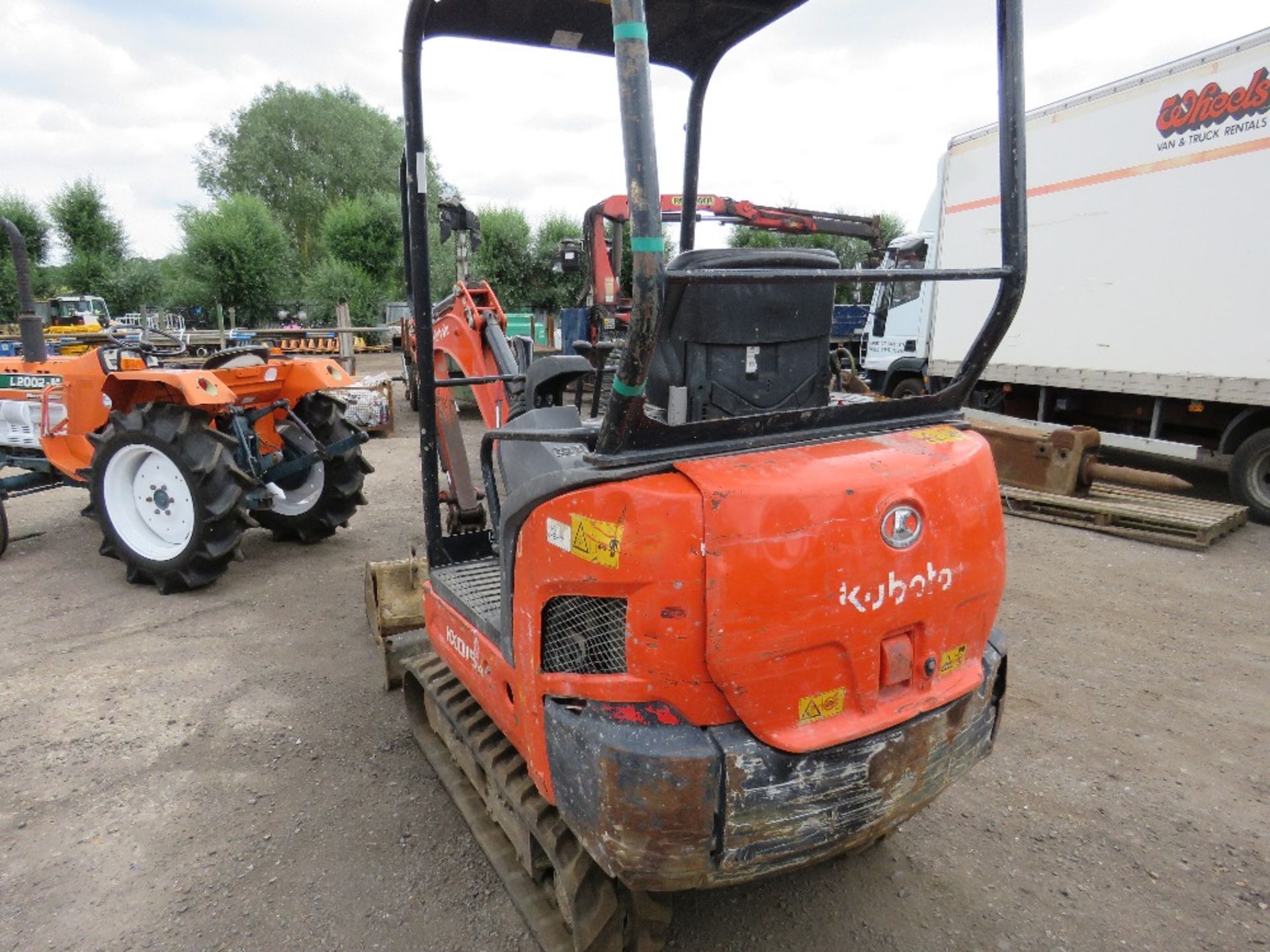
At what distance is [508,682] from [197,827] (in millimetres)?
1560

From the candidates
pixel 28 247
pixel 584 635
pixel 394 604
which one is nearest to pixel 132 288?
pixel 28 247

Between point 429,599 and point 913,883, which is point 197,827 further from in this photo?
point 913,883

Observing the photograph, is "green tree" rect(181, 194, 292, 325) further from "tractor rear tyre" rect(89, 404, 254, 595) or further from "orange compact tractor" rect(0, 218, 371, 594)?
"tractor rear tyre" rect(89, 404, 254, 595)

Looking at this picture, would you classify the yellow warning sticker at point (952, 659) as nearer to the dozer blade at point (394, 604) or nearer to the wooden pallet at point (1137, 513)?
the dozer blade at point (394, 604)

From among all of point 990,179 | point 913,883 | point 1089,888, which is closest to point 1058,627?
point 1089,888

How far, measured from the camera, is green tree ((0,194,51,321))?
28328mm

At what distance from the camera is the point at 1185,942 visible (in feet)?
7.56

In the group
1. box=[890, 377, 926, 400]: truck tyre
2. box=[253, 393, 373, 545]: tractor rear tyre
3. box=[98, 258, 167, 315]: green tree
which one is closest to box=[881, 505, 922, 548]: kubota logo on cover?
box=[253, 393, 373, 545]: tractor rear tyre

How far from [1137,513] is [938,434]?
5.57 m

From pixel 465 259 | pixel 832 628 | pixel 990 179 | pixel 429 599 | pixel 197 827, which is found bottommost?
pixel 197 827

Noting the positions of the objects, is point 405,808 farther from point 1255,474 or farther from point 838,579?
point 1255,474

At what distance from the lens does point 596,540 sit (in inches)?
66.4

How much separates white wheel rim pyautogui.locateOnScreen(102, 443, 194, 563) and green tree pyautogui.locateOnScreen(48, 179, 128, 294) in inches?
1239

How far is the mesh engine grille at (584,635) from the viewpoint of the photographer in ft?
5.66
